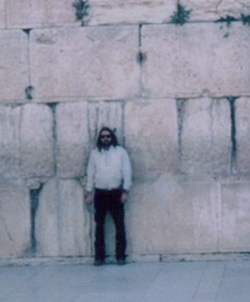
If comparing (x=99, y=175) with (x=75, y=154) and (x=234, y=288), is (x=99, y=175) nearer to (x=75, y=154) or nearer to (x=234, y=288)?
(x=75, y=154)

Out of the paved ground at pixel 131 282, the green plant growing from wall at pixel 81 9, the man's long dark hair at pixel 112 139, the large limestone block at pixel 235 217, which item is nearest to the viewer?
the paved ground at pixel 131 282

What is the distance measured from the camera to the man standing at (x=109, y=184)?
913 cm

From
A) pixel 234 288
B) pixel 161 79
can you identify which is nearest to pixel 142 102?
pixel 161 79

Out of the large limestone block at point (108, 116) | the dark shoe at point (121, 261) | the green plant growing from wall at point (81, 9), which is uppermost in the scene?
the green plant growing from wall at point (81, 9)

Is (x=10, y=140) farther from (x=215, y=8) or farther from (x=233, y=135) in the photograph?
(x=215, y=8)

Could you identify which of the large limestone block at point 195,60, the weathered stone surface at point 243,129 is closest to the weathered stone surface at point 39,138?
the large limestone block at point 195,60

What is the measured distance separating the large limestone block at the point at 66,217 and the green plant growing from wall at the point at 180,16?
2.10 metres

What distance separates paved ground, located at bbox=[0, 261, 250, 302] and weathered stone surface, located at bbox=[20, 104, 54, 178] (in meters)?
1.11

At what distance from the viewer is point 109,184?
30.1 feet

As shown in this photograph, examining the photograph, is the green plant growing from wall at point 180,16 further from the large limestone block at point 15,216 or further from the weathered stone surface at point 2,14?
the large limestone block at point 15,216

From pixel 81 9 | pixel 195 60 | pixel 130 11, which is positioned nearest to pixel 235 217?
pixel 195 60

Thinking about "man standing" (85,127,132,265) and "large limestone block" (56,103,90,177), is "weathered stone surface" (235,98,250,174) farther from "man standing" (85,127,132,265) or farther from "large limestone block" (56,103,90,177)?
"large limestone block" (56,103,90,177)

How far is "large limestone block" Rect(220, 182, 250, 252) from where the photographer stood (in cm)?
919

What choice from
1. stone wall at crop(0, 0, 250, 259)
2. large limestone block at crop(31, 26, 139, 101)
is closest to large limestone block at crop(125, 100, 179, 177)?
stone wall at crop(0, 0, 250, 259)
